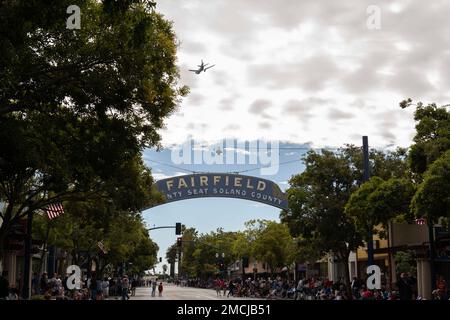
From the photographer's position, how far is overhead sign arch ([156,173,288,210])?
5769cm

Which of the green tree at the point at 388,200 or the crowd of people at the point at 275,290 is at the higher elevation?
the green tree at the point at 388,200

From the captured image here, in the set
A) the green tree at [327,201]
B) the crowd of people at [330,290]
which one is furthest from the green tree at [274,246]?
the green tree at [327,201]

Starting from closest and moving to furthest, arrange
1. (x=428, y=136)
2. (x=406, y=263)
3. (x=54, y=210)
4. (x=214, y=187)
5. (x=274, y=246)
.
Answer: (x=428, y=136) < (x=54, y=210) < (x=406, y=263) < (x=214, y=187) < (x=274, y=246)

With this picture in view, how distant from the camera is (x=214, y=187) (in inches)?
2276

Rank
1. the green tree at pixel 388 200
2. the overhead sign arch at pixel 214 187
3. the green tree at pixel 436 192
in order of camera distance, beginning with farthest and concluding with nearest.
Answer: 1. the overhead sign arch at pixel 214 187
2. the green tree at pixel 388 200
3. the green tree at pixel 436 192

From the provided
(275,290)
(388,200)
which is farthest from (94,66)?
(275,290)

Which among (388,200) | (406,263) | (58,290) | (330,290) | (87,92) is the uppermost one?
(87,92)

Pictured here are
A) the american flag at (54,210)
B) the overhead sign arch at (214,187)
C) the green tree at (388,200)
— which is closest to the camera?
the green tree at (388,200)

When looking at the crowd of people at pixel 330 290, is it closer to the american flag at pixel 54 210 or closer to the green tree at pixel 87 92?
the green tree at pixel 87 92

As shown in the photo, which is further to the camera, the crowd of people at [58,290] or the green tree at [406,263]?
the green tree at [406,263]

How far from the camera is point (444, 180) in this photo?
61.3 feet

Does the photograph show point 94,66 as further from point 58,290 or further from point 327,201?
point 327,201

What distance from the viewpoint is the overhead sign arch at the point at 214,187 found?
189ft
